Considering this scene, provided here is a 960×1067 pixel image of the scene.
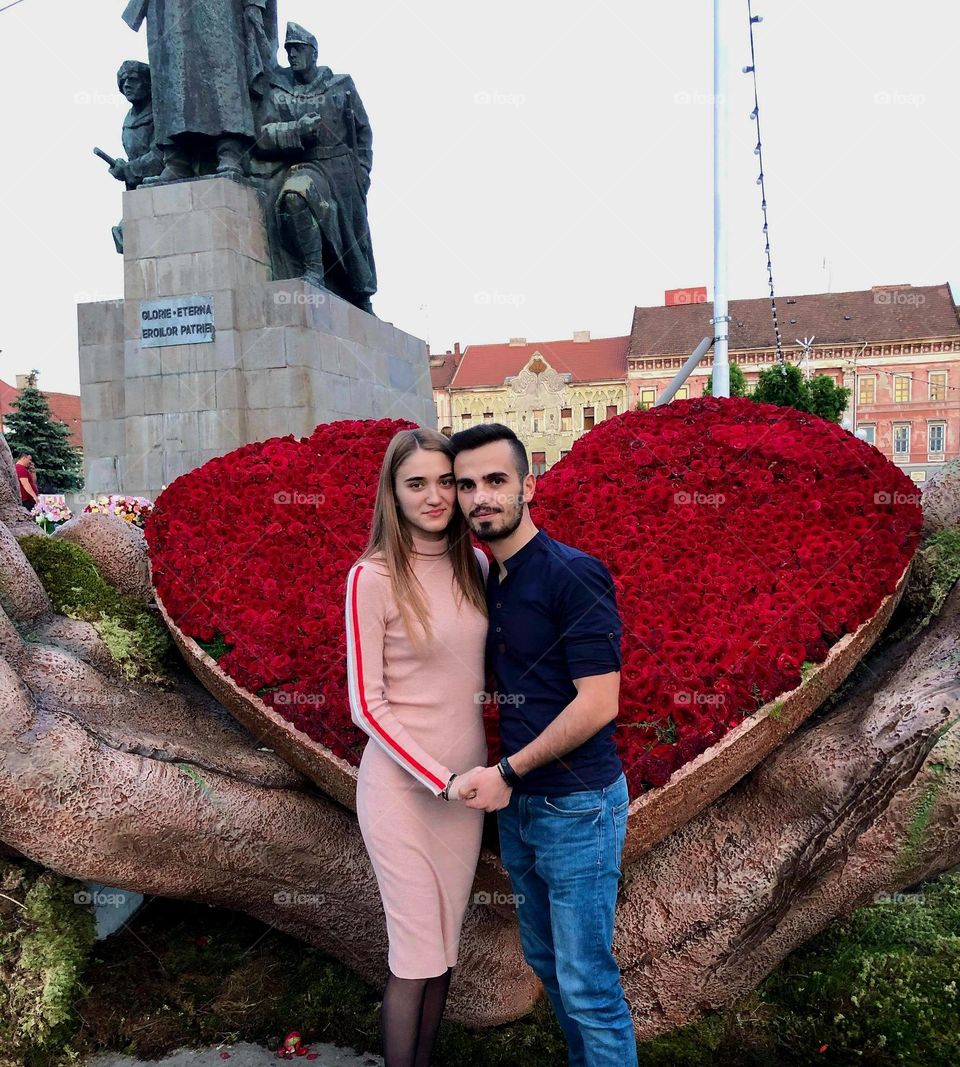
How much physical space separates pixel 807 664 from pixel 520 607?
1.05m

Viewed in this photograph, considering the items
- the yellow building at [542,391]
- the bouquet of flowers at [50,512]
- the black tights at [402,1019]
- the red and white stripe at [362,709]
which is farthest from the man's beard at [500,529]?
the yellow building at [542,391]

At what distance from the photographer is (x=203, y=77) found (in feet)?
30.8

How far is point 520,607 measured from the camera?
2.15 m

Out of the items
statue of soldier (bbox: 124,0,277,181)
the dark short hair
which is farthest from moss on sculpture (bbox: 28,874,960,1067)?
statue of soldier (bbox: 124,0,277,181)

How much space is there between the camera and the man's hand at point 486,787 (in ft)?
6.68

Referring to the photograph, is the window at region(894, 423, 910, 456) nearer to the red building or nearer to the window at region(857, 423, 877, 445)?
the red building

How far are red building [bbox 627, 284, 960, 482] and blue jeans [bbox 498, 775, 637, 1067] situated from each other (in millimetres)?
42000

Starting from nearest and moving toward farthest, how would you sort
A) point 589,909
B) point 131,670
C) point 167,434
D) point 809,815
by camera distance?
point 589,909 → point 809,815 → point 131,670 → point 167,434

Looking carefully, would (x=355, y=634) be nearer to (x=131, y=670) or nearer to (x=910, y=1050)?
(x=131, y=670)

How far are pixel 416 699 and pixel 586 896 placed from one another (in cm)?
61

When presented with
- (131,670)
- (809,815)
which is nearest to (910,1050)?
(809,815)

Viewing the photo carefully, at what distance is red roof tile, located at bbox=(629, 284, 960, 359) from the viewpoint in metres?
43.2

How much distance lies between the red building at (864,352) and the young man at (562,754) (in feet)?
137

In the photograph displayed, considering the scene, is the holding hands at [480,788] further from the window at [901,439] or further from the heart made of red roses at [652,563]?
the window at [901,439]
